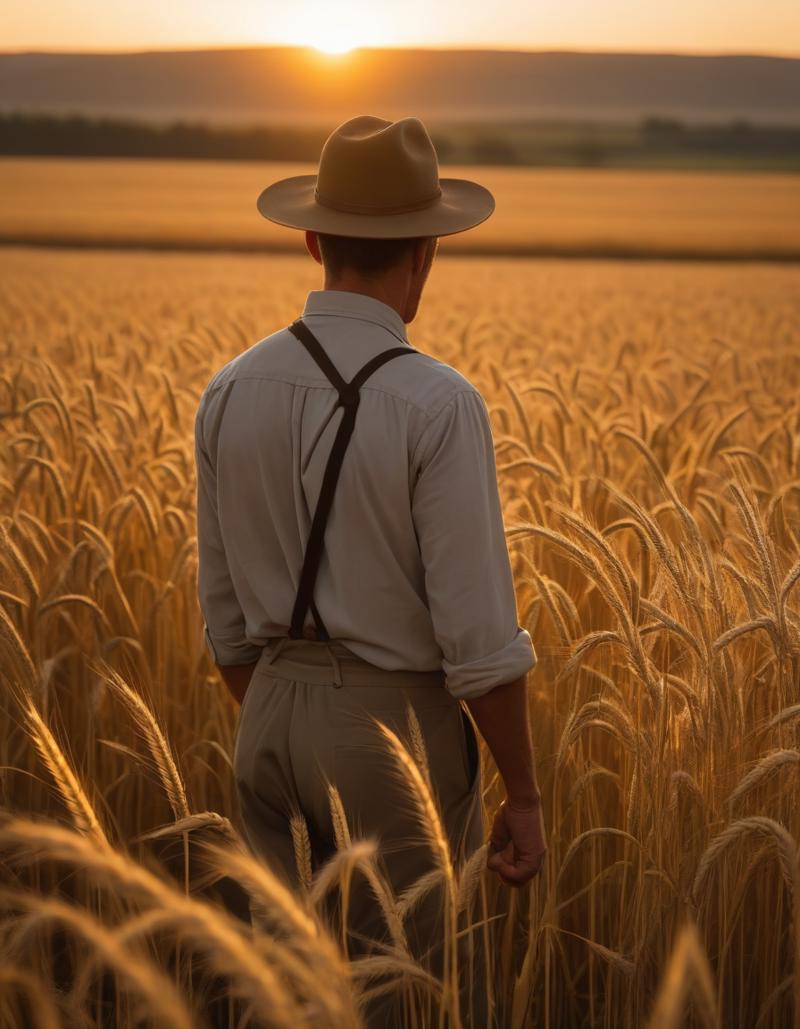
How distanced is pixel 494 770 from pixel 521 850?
0.77 meters

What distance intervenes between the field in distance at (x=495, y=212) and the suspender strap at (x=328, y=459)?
41442mm

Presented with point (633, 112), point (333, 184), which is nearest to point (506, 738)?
point (333, 184)

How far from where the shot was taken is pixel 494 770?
2637mm

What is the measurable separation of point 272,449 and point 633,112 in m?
97.3

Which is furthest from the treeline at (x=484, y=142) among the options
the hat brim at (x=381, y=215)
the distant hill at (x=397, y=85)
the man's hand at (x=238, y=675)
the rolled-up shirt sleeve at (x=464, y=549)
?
the rolled-up shirt sleeve at (x=464, y=549)

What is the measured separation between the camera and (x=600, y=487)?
13.9 ft

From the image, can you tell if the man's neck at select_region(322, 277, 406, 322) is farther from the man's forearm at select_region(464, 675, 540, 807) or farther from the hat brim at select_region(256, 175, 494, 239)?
the man's forearm at select_region(464, 675, 540, 807)

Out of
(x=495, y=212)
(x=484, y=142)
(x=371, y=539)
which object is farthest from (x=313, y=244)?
(x=484, y=142)

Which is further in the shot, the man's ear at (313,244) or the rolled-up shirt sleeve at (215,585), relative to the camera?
the rolled-up shirt sleeve at (215,585)

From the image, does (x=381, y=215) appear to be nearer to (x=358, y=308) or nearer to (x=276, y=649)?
(x=358, y=308)

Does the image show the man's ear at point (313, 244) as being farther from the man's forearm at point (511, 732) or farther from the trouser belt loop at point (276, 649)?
the man's forearm at point (511, 732)

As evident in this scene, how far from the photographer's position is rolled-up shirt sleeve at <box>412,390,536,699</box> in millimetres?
1720

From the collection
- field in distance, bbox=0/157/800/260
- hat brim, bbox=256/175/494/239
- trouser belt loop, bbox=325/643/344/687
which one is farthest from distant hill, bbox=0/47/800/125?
trouser belt loop, bbox=325/643/344/687

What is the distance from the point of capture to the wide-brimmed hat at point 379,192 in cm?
181
